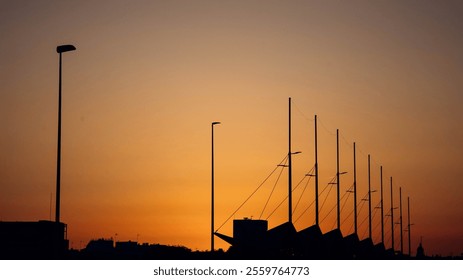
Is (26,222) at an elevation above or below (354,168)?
below

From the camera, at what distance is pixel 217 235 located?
240 ft

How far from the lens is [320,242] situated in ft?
264

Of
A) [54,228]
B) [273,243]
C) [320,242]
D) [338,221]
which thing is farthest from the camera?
[338,221]

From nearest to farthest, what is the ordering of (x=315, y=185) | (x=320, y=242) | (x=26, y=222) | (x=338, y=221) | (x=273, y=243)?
1. (x=273, y=243)
2. (x=320, y=242)
3. (x=315, y=185)
4. (x=338, y=221)
5. (x=26, y=222)

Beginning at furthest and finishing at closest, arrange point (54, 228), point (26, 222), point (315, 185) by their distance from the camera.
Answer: point (26, 222) < point (315, 185) < point (54, 228)
